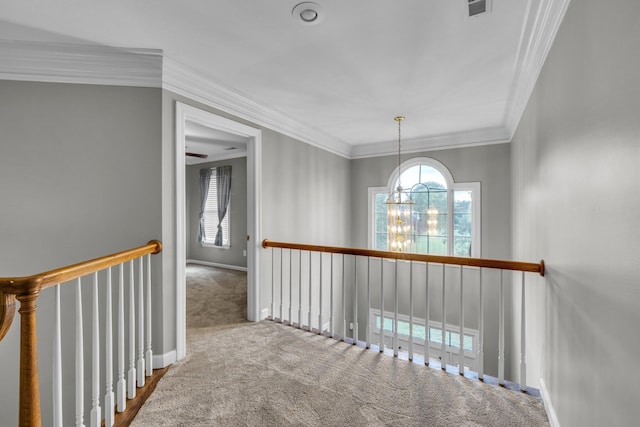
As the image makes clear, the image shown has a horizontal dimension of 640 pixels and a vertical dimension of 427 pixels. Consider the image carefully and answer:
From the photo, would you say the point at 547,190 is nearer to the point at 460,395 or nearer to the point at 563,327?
the point at 563,327

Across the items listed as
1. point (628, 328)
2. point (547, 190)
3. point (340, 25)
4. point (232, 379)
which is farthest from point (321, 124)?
point (628, 328)

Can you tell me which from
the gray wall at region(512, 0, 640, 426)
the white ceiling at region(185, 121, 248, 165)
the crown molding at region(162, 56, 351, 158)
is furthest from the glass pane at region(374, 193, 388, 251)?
the gray wall at region(512, 0, 640, 426)

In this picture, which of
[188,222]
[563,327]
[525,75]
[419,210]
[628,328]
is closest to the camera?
[628,328]

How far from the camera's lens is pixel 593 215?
1.14 m

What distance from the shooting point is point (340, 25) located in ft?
6.12

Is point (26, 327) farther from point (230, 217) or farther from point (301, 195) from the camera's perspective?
point (230, 217)

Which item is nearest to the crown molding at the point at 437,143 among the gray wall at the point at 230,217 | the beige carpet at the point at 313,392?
the gray wall at the point at 230,217

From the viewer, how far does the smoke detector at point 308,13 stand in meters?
1.68

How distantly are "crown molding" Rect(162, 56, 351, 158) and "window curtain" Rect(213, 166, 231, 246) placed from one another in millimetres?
2720

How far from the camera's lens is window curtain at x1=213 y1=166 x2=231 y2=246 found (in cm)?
625

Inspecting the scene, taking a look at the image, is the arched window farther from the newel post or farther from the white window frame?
the newel post

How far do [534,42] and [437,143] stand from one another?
9.37 ft

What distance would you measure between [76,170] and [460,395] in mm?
3286

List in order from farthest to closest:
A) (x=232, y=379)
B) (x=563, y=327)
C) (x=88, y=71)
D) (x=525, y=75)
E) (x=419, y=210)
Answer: (x=419, y=210), (x=525, y=75), (x=88, y=71), (x=232, y=379), (x=563, y=327)
